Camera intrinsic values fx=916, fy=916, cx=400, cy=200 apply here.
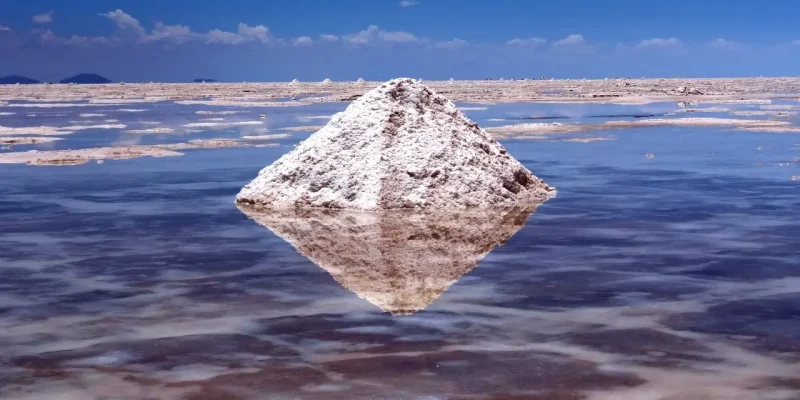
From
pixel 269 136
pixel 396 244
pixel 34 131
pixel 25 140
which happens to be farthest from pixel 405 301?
pixel 34 131

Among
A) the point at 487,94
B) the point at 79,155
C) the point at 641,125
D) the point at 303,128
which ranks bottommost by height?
the point at 79,155

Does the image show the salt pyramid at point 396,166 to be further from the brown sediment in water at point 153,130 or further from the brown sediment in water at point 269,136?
the brown sediment in water at point 153,130

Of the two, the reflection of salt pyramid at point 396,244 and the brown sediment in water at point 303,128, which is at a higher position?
the brown sediment in water at point 303,128

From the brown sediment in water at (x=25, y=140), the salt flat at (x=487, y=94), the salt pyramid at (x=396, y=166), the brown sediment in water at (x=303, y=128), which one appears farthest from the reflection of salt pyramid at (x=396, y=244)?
the salt flat at (x=487, y=94)

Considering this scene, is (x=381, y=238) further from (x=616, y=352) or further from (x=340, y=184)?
(x=616, y=352)

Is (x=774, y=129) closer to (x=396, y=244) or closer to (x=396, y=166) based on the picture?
(x=396, y=166)

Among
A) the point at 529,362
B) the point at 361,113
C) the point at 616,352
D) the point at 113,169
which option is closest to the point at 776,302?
the point at 616,352
